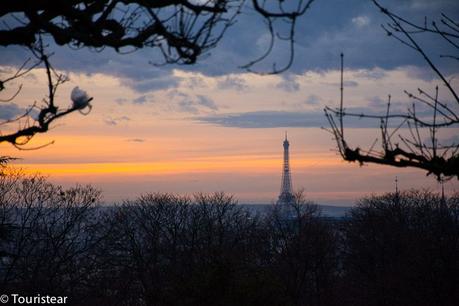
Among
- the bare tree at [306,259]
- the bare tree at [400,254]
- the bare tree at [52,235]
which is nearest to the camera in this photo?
the bare tree at [52,235]

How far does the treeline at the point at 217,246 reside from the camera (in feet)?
102

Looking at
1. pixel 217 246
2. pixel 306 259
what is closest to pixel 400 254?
pixel 306 259

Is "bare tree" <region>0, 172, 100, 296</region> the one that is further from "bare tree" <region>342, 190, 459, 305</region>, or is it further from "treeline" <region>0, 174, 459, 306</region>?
"bare tree" <region>342, 190, 459, 305</region>

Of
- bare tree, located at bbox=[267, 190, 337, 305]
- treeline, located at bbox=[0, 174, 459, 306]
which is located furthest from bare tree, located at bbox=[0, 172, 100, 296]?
bare tree, located at bbox=[267, 190, 337, 305]

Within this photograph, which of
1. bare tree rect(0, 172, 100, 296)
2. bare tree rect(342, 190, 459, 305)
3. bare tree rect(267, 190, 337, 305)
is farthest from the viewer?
bare tree rect(267, 190, 337, 305)

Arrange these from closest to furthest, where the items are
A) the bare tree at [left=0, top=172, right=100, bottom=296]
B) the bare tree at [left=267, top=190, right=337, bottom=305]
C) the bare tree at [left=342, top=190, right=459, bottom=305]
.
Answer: the bare tree at [left=0, top=172, right=100, bottom=296] → the bare tree at [left=342, top=190, right=459, bottom=305] → the bare tree at [left=267, top=190, right=337, bottom=305]

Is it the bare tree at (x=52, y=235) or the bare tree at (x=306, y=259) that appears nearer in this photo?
the bare tree at (x=52, y=235)

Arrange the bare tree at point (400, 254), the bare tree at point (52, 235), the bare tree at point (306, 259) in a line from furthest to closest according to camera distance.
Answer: the bare tree at point (306, 259) → the bare tree at point (400, 254) → the bare tree at point (52, 235)

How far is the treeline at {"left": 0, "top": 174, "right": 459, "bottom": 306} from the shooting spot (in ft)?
102

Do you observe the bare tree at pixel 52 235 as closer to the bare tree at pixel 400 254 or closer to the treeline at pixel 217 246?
the treeline at pixel 217 246

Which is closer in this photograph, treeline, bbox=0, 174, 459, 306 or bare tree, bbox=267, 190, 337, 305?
treeline, bbox=0, 174, 459, 306

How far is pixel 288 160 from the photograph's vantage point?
109 metres

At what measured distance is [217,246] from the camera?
26.9 meters

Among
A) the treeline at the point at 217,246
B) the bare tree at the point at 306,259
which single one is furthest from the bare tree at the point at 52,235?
the bare tree at the point at 306,259
